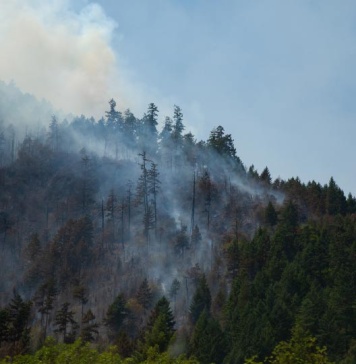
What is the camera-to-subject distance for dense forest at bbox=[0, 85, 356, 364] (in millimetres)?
55281

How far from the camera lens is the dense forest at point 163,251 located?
55281mm

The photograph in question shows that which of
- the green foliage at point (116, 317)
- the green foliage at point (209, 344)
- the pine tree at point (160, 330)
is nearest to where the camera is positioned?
the green foliage at point (209, 344)

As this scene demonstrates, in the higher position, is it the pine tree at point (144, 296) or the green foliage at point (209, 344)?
the pine tree at point (144, 296)

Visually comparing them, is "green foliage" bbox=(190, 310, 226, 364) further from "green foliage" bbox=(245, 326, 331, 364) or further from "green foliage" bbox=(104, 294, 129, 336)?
"green foliage" bbox=(245, 326, 331, 364)

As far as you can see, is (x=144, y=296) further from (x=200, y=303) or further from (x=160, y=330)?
(x=160, y=330)

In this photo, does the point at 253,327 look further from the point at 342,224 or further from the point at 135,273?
the point at 135,273

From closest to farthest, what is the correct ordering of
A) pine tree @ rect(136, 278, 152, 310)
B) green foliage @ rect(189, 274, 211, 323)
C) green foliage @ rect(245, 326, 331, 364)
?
green foliage @ rect(245, 326, 331, 364) → green foliage @ rect(189, 274, 211, 323) → pine tree @ rect(136, 278, 152, 310)

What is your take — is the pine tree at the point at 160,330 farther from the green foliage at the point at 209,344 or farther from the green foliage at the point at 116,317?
the green foliage at the point at 116,317

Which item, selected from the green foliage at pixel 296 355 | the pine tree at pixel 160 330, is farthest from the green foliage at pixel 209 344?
the green foliage at pixel 296 355

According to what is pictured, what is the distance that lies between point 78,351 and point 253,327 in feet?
105

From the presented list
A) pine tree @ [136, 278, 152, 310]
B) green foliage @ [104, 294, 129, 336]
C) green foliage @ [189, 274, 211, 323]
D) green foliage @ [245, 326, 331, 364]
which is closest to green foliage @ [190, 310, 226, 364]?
green foliage @ [189, 274, 211, 323]

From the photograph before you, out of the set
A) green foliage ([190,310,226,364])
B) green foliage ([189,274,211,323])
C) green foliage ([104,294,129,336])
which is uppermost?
green foliage ([189,274,211,323])

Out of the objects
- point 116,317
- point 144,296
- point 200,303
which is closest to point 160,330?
point 200,303

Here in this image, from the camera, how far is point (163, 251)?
317ft
